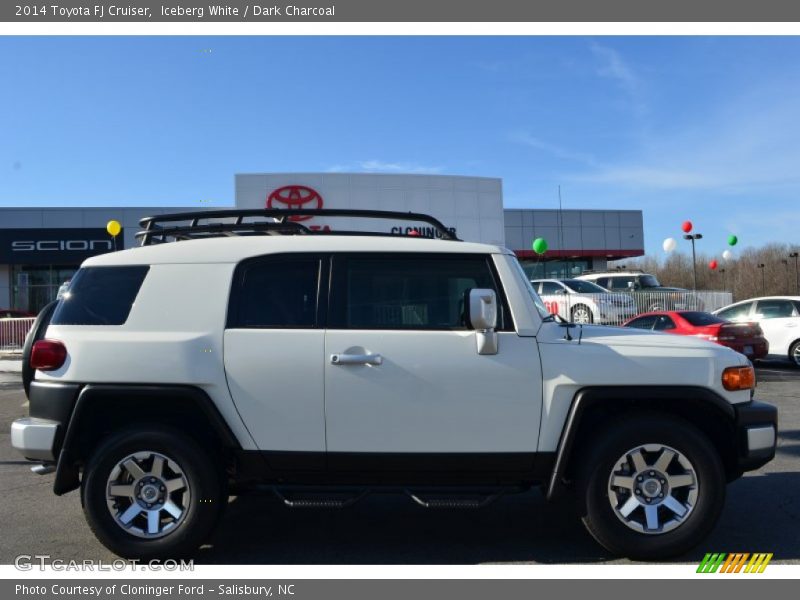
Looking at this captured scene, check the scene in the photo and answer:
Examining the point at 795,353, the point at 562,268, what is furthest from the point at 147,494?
the point at 562,268

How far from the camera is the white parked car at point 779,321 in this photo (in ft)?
48.4

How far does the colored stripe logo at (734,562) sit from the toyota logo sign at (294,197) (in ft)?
50.3

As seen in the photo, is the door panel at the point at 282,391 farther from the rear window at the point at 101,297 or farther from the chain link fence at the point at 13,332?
the chain link fence at the point at 13,332

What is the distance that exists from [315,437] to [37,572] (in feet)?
6.07

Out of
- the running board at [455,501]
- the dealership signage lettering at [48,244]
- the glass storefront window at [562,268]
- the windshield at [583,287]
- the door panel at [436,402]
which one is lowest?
the running board at [455,501]

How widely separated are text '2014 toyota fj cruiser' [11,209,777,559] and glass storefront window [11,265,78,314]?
33.5 meters

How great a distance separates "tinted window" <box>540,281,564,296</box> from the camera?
21.1m

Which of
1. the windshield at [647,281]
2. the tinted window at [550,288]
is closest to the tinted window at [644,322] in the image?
the tinted window at [550,288]

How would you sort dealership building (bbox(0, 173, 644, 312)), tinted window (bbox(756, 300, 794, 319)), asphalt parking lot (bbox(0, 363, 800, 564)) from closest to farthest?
1. asphalt parking lot (bbox(0, 363, 800, 564))
2. tinted window (bbox(756, 300, 794, 319))
3. dealership building (bbox(0, 173, 644, 312))

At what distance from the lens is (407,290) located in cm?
419

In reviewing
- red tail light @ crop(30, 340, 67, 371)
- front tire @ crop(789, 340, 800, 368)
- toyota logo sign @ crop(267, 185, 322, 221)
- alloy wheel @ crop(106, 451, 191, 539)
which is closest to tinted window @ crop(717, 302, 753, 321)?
front tire @ crop(789, 340, 800, 368)

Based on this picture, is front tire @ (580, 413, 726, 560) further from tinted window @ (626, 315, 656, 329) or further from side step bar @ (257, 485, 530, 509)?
tinted window @ (626, 315, 656, 329)

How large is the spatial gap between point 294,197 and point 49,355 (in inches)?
576
